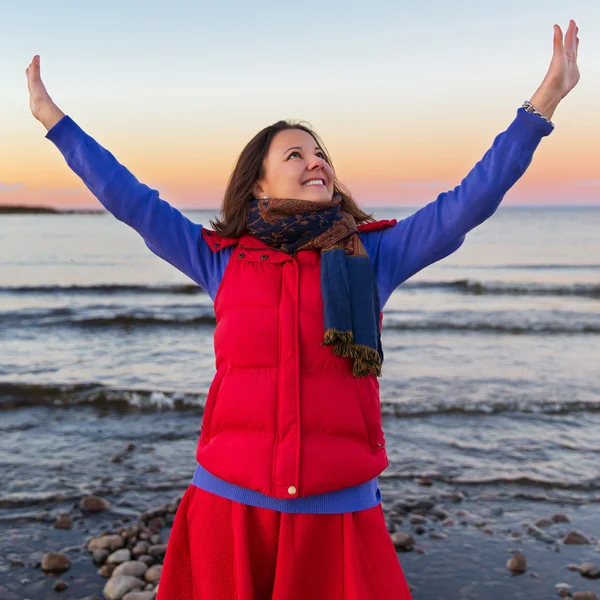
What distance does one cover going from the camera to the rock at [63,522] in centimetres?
491

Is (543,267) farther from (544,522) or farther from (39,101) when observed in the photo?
(39,101)

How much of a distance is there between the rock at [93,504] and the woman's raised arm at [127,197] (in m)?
3.30

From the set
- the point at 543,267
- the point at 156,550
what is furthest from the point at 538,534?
the point at 543,267

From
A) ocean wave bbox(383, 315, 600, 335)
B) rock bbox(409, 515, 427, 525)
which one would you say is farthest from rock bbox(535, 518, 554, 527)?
ocean wave bbox(383, 315, 600, 335)

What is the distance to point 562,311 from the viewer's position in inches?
645

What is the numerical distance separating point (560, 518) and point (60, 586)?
3351 mm

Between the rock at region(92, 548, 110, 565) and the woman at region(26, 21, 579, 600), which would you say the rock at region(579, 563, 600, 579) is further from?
the rock at region(92, 548, 110, 565)

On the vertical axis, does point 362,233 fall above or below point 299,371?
above

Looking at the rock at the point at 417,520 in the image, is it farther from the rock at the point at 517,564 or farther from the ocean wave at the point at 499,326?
the ocean wave at the point at 499,326

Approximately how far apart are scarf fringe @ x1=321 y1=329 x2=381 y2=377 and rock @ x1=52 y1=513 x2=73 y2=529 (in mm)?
3488

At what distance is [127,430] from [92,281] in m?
15.2

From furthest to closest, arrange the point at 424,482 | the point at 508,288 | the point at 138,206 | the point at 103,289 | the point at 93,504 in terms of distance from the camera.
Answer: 1. the point at 508,288
2. the point at 103,289
3. the point at 424,482
4. the point at 93,504
5. the point at 138,206

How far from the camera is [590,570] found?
428 centimetres

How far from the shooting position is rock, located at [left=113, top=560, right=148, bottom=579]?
4.22 m
